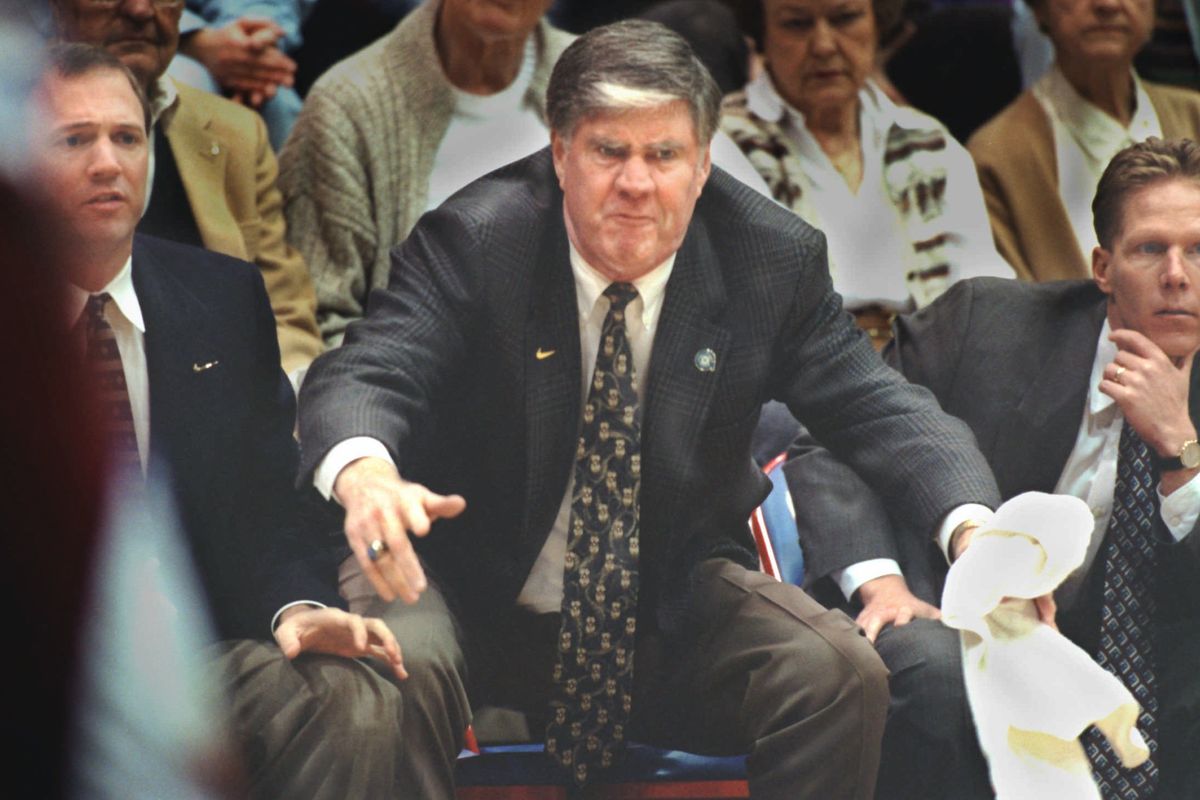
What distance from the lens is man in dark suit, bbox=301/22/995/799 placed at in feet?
7.73

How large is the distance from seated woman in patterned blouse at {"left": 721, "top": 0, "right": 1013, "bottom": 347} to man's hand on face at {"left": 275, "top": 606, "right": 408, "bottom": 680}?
0.92m

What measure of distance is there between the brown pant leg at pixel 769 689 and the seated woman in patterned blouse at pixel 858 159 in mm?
555

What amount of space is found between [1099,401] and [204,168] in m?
1.30

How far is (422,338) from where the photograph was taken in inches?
91.7

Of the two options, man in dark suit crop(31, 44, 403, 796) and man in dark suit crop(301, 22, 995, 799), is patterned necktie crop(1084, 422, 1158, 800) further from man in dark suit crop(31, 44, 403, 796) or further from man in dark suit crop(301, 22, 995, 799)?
man in dark suit crop(31, 44, 403, 796)

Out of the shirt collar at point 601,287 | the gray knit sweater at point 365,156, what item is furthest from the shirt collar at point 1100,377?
the gray knit sweater at point 365,156

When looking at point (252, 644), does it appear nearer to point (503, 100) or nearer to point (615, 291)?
point (615, 291)

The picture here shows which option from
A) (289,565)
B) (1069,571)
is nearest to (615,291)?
(289,565)

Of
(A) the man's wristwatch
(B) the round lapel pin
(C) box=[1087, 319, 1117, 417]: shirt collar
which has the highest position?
(B) the round lapel pin

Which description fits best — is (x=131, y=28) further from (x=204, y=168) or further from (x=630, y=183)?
(x=630, y=183)

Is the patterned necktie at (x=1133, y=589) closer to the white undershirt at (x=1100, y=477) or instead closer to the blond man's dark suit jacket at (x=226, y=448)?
Answer: the white undershirt at (x=1100, y=477)

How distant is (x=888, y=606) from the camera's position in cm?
243

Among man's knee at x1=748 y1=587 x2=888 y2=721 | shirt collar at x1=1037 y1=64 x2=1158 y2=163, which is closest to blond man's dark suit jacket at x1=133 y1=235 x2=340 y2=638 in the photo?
man's knee at x1=748 y1=587 x2=888 y2=721

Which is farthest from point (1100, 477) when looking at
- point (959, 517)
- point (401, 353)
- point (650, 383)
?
point (401, 353)
